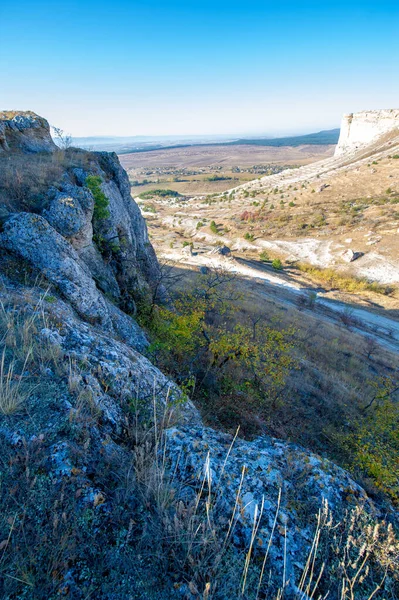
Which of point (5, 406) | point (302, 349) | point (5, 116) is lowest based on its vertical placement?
point (302, 349)

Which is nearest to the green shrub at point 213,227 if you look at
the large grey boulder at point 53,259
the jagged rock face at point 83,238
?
the jagged rock face at point 83,238

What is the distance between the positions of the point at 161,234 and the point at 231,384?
210 feet

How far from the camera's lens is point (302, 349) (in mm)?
19203

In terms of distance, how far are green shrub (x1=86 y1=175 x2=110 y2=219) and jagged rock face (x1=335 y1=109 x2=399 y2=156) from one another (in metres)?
122

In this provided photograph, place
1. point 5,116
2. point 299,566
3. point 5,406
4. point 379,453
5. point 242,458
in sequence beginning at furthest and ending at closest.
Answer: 1. point 5,116
2. point 379,453
3. point 242,458
4. point 5,406
5. point 299,566

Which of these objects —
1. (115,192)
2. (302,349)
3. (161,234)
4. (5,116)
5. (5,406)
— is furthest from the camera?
(161,234)

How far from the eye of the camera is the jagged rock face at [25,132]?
1168cm

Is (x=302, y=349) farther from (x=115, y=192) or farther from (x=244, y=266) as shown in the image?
(x=244, y=266)

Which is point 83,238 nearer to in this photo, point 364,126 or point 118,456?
point 118,456

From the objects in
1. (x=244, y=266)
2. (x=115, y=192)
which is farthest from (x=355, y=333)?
(x=115, y=192)

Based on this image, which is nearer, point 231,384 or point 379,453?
point 379,453

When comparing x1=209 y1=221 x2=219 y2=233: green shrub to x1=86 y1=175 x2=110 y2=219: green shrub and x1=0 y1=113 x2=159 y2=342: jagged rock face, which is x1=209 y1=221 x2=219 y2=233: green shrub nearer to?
x1=0 y1=113 x2=159 y2=342: jagged rock face

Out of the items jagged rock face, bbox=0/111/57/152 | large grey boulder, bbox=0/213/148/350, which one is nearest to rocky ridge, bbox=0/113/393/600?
large grey boulder, bbox=0/213/148/350

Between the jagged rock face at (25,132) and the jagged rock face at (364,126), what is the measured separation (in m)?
121
